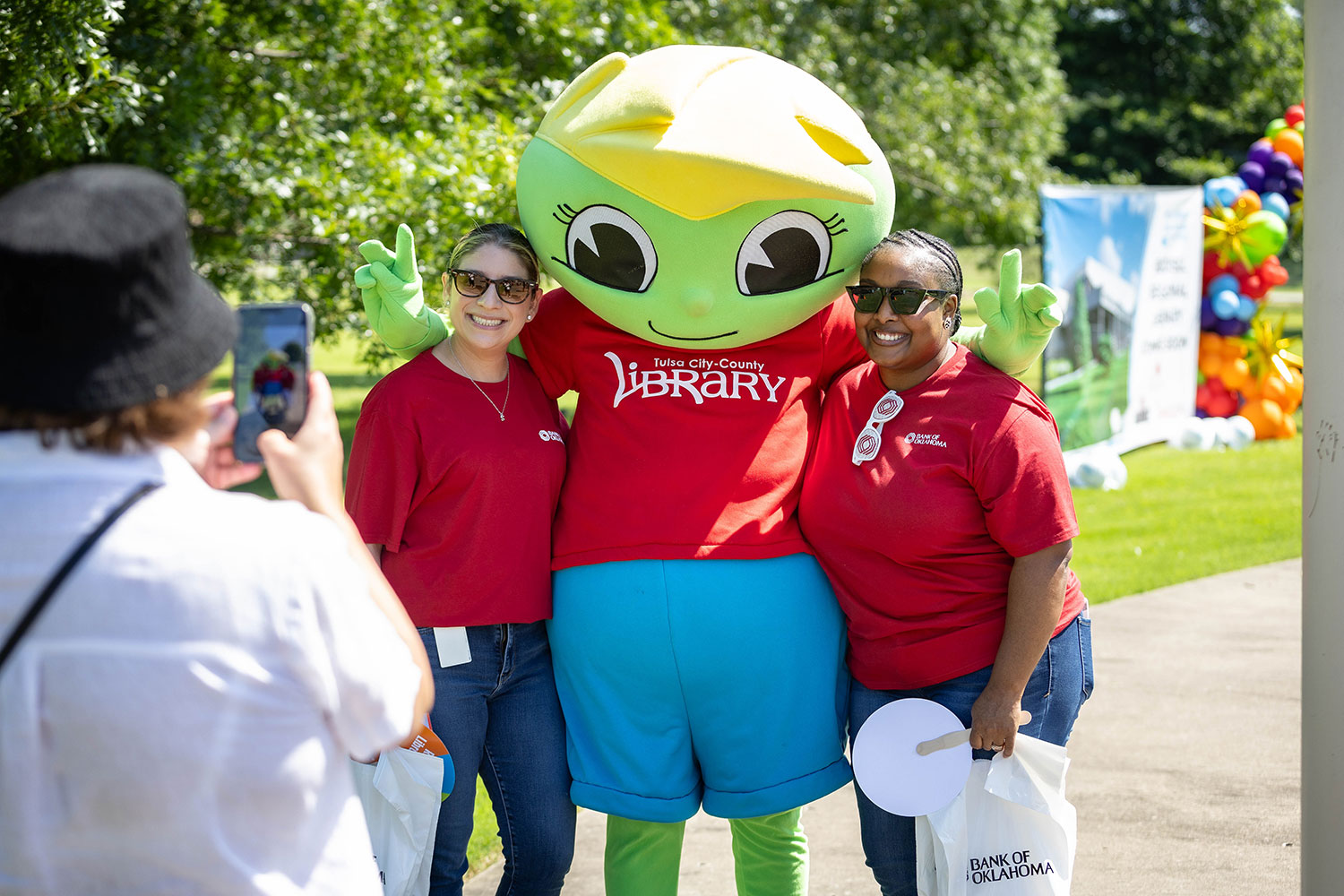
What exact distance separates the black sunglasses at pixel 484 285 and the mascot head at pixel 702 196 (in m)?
0.19

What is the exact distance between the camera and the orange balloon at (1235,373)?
11500 millimetres

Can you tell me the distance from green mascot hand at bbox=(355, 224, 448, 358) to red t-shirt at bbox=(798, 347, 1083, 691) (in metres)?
1.10

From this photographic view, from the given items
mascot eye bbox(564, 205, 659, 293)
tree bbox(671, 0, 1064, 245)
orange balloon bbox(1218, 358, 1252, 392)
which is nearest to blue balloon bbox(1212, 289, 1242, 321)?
orange balloon bbox(1218, 358, 1252, 392)

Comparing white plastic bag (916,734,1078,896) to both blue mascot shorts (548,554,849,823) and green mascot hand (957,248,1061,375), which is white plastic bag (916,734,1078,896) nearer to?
blue mascot shorts (548,554,849,823)

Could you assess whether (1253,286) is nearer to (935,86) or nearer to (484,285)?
(935,86)

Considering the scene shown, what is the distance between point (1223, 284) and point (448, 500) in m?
10.3

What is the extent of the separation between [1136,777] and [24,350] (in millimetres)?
4140

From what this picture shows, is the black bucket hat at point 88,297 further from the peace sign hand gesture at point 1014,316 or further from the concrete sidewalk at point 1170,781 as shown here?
the concrete sidewalk at point 1170,781

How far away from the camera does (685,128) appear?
2828 millimetres

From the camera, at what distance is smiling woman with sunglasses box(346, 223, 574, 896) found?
2857 mm

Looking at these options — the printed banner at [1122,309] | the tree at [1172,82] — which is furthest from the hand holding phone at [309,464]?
the tree at [1172,82]

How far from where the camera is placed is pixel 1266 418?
1166cm

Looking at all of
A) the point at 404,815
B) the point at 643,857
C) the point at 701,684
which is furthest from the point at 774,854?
the point at 404,815

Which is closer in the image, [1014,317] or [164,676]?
A: [164,676]
